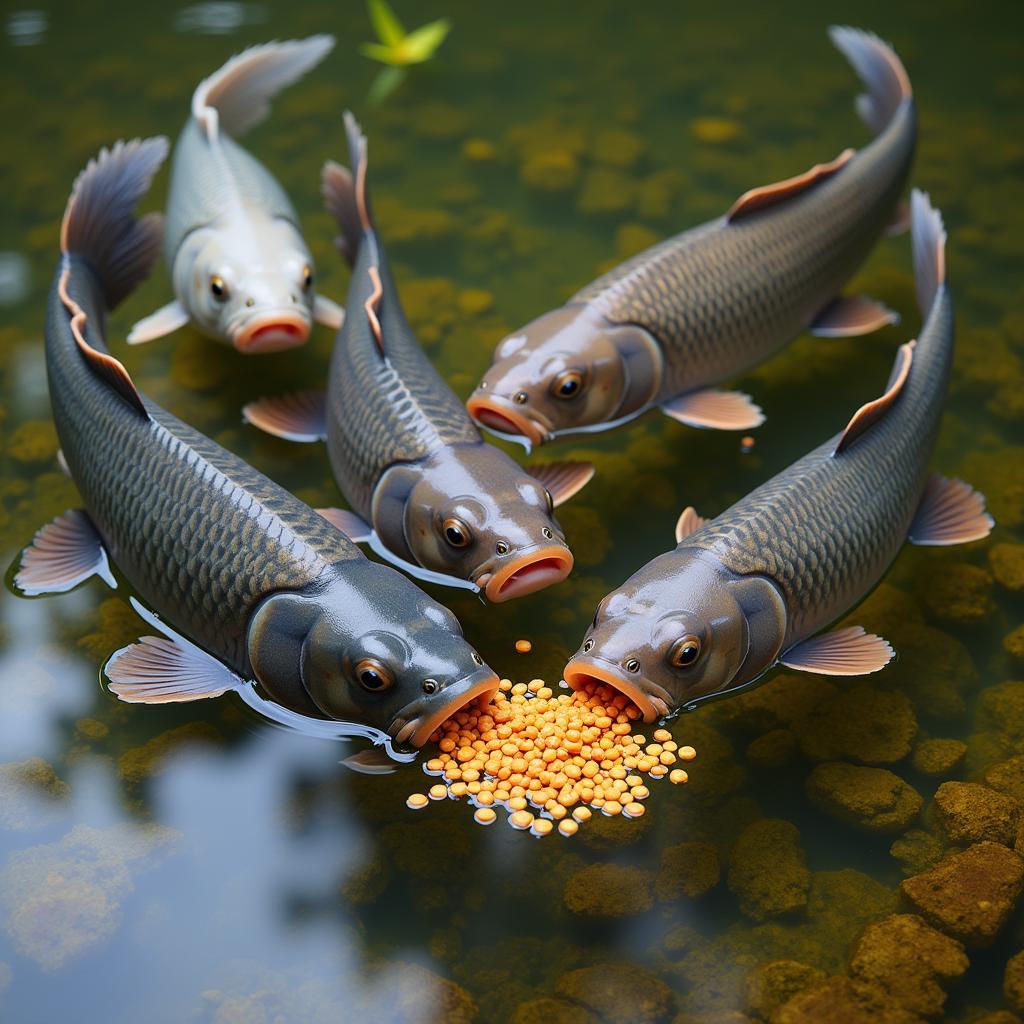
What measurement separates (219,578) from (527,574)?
39.8 inches

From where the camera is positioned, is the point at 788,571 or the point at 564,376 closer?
the point at 788,571

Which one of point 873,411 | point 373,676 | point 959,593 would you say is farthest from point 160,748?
point 959,593

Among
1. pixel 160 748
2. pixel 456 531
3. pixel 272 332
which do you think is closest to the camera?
pixel 160 748

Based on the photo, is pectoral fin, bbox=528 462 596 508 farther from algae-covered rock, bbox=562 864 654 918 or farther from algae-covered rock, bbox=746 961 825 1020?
algae-covered rock, bbox=746 961 825 1020

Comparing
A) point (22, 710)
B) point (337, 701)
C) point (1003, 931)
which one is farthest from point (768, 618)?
point (22, 710)

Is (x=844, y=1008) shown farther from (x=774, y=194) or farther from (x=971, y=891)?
(x=774, y=194)

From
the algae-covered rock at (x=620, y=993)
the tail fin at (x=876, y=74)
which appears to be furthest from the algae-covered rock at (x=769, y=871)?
the tail fin at (x=876, y=74)

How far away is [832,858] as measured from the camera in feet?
13.2

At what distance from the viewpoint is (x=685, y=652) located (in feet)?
13.1

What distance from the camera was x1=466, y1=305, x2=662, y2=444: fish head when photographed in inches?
197

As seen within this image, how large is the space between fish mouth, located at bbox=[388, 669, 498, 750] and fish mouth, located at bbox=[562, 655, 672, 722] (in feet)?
0.88

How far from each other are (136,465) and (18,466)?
1276mm

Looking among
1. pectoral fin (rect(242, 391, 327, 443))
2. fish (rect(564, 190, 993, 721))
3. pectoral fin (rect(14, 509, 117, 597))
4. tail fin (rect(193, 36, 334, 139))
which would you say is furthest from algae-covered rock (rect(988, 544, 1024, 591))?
tail fin (rect(193, 36, 334, 139))

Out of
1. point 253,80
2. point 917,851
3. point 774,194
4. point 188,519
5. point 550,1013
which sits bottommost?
point 917,851
